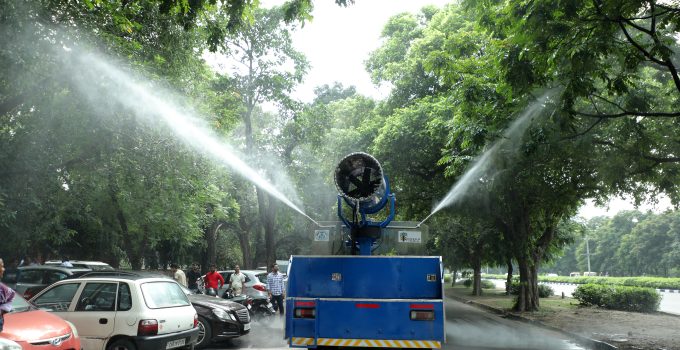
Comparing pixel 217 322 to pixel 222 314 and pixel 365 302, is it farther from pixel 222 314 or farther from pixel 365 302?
pixel 365 302

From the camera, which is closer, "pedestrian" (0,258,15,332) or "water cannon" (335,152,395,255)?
"pedestrian" (0,258,15,332)

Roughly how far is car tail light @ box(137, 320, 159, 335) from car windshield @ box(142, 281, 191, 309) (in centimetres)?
26

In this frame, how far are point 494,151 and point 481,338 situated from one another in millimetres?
4721

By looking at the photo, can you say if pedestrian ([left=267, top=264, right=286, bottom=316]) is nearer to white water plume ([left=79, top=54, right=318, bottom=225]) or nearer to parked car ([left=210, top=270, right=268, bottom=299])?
parked car ([left=210, top=270, right=268, bottom=299])

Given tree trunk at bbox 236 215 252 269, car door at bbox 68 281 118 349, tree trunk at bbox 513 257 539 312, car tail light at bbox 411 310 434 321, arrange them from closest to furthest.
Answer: car tail light at bbox 411 310 434 321 → car door at bbox 68 281 118 349 → tree trunk at bbox 513 257 539 312 → tree trunk at bbox 236 215 252 269

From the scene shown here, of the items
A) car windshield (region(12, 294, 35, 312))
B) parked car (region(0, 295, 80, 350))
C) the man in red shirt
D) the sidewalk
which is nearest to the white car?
car windshield (region(12, 294, 35, 312))

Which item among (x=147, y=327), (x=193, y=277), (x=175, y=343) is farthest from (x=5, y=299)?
(x=193, y=277)

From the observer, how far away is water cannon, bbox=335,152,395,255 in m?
8.45

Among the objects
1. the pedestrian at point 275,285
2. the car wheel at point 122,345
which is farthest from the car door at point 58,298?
the pedestrian at point 275,285

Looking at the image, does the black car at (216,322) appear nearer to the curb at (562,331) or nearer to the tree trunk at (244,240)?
the curb at (562,331)

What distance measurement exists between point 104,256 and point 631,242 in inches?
2757

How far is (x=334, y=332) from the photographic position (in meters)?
7.44

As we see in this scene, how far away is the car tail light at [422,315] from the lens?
7.36 m

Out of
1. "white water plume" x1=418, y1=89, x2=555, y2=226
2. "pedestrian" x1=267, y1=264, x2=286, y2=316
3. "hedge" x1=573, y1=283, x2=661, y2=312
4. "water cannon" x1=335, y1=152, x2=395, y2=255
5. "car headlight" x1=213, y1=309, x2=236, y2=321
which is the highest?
"white water plume" x1=418, y1=89, x2=555, y2=226
